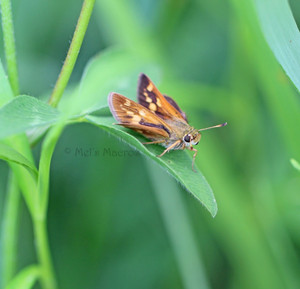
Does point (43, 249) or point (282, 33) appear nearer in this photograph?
point (282, 33)

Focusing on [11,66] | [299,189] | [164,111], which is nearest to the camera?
[11,66]

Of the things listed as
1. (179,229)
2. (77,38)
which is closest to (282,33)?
(77,38)

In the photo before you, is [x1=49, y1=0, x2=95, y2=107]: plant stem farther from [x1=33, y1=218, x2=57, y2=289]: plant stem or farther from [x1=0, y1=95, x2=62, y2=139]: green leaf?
[x1=33, y1=218, x2=57, y2=289]: plant stem

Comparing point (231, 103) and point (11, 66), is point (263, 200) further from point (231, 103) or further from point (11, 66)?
point (11, 66)

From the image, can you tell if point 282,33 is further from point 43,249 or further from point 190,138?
point 43,249

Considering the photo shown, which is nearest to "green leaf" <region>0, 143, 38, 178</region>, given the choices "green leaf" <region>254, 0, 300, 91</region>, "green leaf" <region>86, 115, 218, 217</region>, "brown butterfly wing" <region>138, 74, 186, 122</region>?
"green leaf" <region>86, 115, 218, 217</region>

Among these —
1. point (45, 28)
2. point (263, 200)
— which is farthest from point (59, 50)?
point (263, 200)

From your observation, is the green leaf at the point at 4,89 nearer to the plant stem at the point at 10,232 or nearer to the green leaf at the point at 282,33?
the plant stem at the point at 10,232
